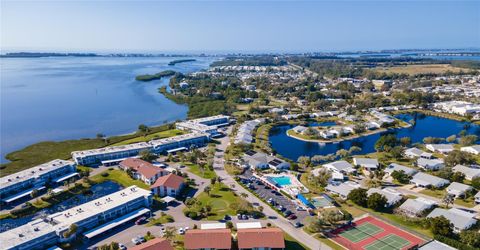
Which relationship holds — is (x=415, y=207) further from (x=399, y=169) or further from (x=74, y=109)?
(x=74, y=109)

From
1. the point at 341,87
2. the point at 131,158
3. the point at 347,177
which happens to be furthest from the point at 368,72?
the point at 131,158

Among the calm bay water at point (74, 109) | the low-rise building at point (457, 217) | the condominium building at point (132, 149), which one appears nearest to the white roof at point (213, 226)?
the low-rise building at point (457, 217)

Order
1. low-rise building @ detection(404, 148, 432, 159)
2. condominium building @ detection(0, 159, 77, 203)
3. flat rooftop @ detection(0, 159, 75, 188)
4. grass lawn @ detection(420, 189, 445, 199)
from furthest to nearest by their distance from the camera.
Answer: low-rise building @ detection(404, 148, 432, 159) < flat rooftop @ detection(0, 159, 75, 188) < condominium building @ detection(0, 159, 77, 203) < grass lawn @ detection(420, 189, 445, 199)

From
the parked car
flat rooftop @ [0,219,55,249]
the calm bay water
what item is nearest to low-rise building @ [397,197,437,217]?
the parked car

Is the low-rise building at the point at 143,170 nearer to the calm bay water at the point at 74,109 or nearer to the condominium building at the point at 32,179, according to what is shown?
the condominium building at the point at 32,179

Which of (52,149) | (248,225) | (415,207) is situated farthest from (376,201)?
(52,149)

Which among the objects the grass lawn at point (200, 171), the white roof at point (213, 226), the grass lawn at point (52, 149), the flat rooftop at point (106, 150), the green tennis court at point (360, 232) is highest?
the flat rooftop at point (106, 150)

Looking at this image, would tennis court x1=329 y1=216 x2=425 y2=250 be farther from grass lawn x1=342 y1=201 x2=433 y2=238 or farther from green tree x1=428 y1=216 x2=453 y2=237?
green tree x1=428 y1=216 x2=453 y2=237
